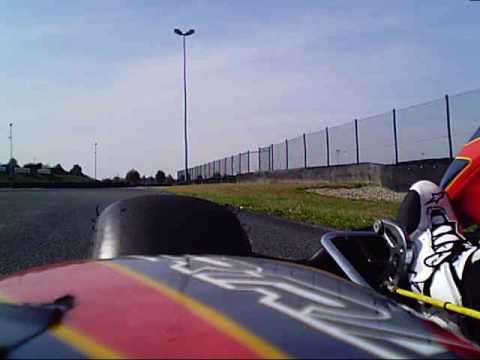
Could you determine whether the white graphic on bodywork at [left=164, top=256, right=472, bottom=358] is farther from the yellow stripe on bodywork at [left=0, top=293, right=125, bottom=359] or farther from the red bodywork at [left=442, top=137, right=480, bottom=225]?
the red bodywork at [left=442, top=137, right=480, bottom=225]

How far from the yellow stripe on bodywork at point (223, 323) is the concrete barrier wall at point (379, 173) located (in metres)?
11.2

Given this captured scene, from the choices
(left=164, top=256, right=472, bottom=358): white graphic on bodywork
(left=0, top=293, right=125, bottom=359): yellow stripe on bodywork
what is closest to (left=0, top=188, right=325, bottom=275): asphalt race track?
(left=164, top=256, right=472, bottom=358): white graphic on bodywork

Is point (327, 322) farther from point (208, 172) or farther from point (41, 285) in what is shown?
point (208, 172)

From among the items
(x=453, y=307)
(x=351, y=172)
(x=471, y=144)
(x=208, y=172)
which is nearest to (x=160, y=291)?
(x=453, y=307)

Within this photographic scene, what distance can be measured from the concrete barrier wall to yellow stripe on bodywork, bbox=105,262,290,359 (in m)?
11.2

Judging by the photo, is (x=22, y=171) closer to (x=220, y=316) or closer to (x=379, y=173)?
(x=379, y=173)

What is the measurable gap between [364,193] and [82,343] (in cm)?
1538

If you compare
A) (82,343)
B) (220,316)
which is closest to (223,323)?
(220,316)

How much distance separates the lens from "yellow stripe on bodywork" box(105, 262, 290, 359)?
0.88 m

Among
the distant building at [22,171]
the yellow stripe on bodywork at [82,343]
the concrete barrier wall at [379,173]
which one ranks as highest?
the distant building at [22,171]

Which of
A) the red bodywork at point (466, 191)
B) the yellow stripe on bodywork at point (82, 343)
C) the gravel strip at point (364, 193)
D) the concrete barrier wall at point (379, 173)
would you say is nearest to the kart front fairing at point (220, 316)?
the yellow stripe on bodywork at point (82, 343)

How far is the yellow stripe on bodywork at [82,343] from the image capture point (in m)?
0.88

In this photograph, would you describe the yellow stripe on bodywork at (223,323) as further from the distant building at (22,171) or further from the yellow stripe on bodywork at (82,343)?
the distant building at (22,171)

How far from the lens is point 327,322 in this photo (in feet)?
3.34
